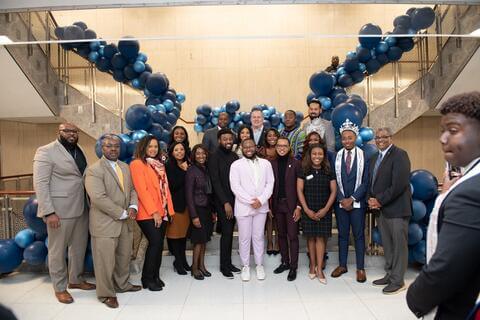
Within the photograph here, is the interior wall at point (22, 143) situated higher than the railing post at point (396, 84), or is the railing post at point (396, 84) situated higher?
the railing post at point (396, 84)

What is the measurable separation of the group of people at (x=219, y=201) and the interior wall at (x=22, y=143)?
21.5ft

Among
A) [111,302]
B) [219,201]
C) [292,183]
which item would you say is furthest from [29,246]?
[292,183]

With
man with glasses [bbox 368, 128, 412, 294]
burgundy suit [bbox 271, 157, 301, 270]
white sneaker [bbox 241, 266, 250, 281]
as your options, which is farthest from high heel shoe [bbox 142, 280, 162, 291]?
man with glasses [bbox 368, 128, 412, 294]

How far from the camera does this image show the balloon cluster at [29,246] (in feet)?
13.1

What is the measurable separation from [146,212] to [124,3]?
6.59 ft

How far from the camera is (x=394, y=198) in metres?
3.79

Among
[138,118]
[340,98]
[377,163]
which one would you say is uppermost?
[340,98]

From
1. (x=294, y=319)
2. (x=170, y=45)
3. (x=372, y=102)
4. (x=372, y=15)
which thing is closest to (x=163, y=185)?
(x=294, y=319)

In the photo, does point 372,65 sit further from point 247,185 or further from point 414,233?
point 247,185

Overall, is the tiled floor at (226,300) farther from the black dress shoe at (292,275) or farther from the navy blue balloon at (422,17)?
the navy blue balloon at (422,17)

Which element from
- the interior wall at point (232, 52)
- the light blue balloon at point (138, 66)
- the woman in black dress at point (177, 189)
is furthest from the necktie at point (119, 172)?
the interior wall at point (232, 52)

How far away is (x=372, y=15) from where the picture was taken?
1020cm

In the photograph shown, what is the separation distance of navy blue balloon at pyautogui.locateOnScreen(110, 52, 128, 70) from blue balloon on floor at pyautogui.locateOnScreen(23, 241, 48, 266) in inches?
116

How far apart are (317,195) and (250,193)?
702 mm
